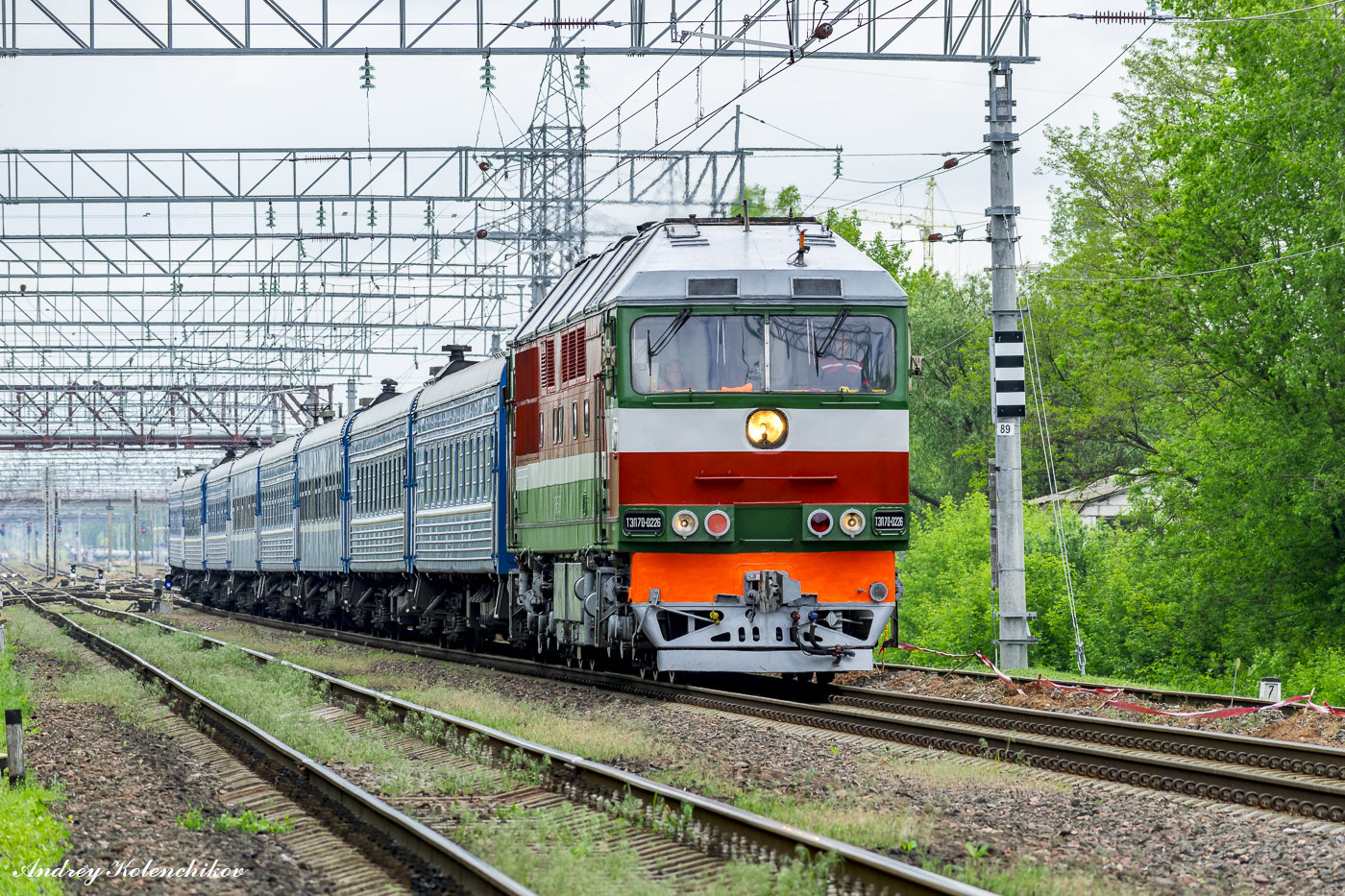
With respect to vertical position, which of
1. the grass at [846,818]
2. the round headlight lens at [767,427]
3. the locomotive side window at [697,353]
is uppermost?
the locomotive side window at [697,353]

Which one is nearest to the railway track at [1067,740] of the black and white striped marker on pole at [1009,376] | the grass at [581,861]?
the grass at [581,861]

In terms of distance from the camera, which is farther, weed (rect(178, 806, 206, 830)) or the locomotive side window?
the locomotive side window

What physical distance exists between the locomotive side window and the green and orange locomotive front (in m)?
0.01

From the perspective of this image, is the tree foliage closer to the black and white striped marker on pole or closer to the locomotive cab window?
the black and white striped marker on pole

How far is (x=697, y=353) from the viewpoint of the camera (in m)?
15.2

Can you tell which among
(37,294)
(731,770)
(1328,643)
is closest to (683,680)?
(731,770)

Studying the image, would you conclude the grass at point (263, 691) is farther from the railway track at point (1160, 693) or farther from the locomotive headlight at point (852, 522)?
the railway track at point (1160, 693)

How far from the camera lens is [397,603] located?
28.0 metres

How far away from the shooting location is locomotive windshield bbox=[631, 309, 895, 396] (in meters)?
15.2

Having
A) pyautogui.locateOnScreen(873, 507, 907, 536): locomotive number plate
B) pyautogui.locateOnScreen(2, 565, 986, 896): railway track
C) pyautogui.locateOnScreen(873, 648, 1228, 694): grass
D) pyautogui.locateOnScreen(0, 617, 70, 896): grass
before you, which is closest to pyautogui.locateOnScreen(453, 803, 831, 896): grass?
pyautogui.locateOnScreen(2, 565, 986, 896): railway track

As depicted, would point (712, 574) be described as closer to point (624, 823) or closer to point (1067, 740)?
point (1067, 740)

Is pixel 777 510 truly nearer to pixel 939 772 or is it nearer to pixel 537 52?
pixel 939 772

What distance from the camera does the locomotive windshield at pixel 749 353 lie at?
49.9ft

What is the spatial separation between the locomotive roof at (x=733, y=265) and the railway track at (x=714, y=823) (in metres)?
4.46
